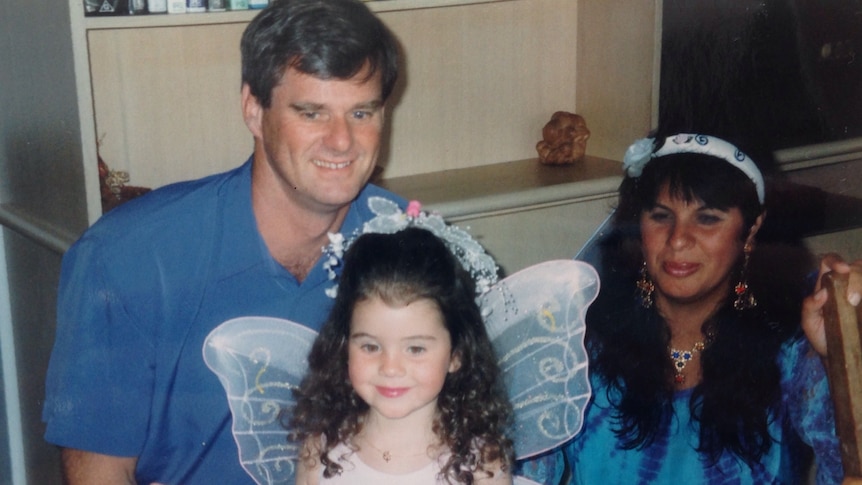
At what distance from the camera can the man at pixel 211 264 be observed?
2.91ft

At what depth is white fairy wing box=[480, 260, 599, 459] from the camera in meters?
0.91

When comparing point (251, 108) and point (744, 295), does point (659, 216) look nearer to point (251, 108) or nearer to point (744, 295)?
point (744, 295)

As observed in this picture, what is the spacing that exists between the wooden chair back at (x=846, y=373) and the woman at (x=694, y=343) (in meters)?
0.14

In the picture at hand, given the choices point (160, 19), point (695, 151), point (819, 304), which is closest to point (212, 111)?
point (160, 19)

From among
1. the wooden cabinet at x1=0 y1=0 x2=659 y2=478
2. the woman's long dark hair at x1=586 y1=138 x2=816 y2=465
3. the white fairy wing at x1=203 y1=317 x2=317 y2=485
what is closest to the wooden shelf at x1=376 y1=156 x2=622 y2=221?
the wooden cabinet at x1=0 y1=0 x2=659 y2=478

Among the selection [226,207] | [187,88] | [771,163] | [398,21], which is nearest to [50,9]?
[187,88]

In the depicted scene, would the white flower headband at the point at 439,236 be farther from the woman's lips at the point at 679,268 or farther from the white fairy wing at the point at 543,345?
the woman's lips at the point at 679,268

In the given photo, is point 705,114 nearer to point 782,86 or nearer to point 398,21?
point 782,86

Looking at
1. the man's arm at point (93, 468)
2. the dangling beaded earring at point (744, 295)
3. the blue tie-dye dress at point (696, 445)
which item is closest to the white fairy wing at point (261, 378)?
the man's arm at point (93, 468)

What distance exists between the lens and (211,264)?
937 mm

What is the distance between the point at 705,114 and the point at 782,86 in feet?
0.37

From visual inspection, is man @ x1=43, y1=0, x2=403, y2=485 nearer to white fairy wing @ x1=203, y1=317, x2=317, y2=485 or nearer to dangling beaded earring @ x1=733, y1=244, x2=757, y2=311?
white fairy wing @ x1=203, y1=317, x2=317, y2=485

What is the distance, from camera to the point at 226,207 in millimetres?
962

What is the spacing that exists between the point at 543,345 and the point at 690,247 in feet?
0.61
